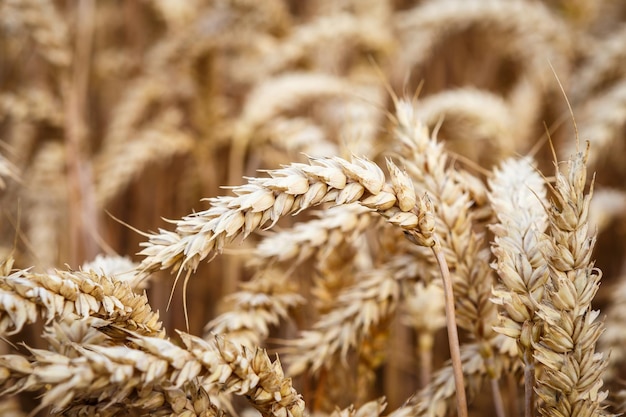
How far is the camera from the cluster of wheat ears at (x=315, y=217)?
1.49 ft

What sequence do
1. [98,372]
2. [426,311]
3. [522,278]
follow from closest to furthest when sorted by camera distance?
[98,372], [522,278], [426,311]

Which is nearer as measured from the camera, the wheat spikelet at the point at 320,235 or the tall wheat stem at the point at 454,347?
the tall wheat stem at the point at 454,347

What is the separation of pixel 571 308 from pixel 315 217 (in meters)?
1.07

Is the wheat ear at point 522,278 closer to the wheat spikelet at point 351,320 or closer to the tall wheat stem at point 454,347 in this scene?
the tall wheat stem at point 454,347

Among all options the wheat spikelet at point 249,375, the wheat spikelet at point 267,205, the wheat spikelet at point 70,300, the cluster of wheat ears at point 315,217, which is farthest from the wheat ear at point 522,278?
the wheat spikelet at point 70,300

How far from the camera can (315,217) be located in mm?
1497

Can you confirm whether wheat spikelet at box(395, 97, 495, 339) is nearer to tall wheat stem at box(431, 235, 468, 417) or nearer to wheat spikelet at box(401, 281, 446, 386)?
tall wheat stem at box(431, 235, 468, 417)

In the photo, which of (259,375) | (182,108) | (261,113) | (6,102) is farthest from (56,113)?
(259,375)

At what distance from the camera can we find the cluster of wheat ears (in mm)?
453

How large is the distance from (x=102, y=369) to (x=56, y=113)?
1081 millimetres

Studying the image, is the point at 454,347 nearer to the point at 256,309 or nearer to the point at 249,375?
the point at 249,375

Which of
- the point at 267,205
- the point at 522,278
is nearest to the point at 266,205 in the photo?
the point at 267,205

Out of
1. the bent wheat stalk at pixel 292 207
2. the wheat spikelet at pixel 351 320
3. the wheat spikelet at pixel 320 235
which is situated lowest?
the wheat spikelet at pixel 351 320

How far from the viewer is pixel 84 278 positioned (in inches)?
17.0
